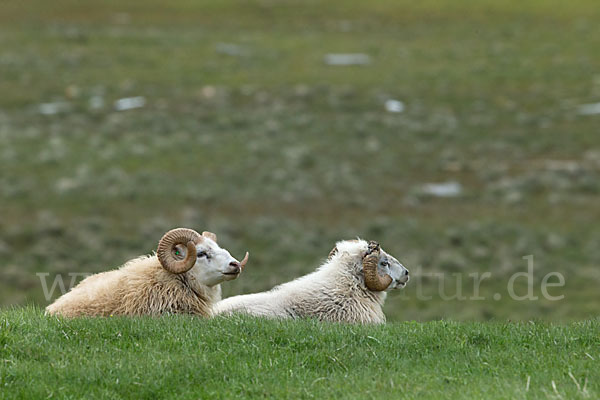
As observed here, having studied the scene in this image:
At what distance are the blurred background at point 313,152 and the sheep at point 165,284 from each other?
10722mm

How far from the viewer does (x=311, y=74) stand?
70.0 metres

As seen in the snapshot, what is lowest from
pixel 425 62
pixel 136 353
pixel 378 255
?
pixel 425 62

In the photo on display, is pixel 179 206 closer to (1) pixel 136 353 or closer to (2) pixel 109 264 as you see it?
(2) pixel 109 264

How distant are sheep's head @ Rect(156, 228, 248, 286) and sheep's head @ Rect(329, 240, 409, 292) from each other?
196cm

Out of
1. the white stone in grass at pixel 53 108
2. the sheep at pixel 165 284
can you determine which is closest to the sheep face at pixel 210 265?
the sheep at pixel 165 284

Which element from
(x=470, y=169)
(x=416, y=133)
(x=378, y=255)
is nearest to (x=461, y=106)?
(x=416, y=133)

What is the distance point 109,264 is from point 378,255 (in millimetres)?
23387

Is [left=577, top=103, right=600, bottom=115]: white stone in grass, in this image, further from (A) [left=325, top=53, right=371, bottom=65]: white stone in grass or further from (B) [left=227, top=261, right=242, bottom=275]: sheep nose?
(B) [left=227, top=261, right=242, bottom=275]: sheep nose

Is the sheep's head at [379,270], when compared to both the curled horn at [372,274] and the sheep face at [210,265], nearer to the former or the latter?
the curled horn at [372,274]

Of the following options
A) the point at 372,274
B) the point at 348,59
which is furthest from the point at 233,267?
the point at 348,59

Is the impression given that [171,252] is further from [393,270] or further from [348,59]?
[348,59]

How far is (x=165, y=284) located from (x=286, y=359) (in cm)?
320

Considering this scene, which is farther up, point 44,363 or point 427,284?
point 44,363

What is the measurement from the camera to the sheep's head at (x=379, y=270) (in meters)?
13.2
